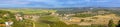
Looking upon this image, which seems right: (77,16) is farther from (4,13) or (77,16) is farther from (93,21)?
(4,13)

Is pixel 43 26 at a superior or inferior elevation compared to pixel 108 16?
superior

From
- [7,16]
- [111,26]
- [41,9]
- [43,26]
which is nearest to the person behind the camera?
[43,26]

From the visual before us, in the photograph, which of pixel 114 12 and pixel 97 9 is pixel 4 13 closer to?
pixel 97 9

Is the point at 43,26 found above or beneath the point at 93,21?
above

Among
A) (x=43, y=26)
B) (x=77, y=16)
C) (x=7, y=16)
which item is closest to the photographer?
(x=43, y=26)

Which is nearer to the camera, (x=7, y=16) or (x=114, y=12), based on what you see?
(x=7, y=16)

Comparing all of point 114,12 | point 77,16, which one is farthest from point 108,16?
point 77,16

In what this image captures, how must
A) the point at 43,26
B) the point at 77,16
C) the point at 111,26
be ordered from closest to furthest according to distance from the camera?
1. the point at 43,26
2. the point at 111,26
3. the point at 77,16

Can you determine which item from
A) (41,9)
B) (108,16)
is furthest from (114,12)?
(41,9)

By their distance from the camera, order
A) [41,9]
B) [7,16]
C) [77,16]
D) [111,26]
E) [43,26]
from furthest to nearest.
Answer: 1. [77,16]
2. [41,9]
3. [7,16]
4. [111,26]
5. [43,26]
